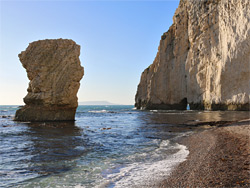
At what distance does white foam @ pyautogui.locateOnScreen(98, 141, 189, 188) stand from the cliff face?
3072 centimetres

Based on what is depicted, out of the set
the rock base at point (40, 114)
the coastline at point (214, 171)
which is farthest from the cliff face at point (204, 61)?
the coastline at point (214, 171)

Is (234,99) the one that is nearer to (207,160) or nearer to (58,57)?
(58,57)

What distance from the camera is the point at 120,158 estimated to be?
7.87 m

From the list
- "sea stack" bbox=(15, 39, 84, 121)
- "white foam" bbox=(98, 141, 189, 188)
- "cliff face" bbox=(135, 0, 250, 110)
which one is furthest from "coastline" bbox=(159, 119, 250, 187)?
"cliff face" bbox=(135, 0, 250, 110)

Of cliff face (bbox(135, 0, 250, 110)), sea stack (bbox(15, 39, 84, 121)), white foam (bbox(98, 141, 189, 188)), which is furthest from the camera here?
cliff face (bbox(135, 0, 250, 110))

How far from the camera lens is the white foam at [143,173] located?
16.8ft

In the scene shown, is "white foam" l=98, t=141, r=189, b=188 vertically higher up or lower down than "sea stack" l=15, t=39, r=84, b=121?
lower down

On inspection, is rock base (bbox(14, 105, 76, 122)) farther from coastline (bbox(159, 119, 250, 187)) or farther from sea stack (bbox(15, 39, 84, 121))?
coastline (bbox(159, 119, 250, 187))

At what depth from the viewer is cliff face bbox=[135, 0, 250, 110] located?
33.1m

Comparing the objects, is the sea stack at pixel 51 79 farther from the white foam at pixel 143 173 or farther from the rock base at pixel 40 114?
the white foam at pixel 143 173

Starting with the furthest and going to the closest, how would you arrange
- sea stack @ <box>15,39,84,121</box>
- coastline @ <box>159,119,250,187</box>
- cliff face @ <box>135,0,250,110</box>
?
1. cliff face @ <box>135,0,250,110</box>
2. sea stack @ <box>15,39,84,121</box>
3. coastline @ <box>159,119,250,187</box>

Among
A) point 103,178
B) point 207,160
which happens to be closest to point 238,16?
point 207,160

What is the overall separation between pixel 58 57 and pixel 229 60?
28.1 m

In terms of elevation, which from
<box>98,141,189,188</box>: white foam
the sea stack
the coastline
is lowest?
<box>98,141,189,188</box>: white foam
